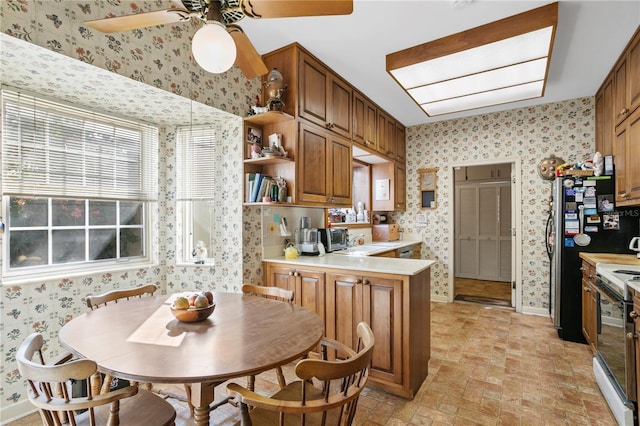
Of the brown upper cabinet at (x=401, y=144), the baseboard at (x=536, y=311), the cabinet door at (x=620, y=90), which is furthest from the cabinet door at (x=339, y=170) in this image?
the baseboard at (x=536, y=311)

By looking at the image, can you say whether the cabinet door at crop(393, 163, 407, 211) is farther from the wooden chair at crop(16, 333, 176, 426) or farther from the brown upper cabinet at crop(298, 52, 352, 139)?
the wooden chair at crop(16, 333, 176, 426)

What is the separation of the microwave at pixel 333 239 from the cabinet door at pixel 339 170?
0.37m

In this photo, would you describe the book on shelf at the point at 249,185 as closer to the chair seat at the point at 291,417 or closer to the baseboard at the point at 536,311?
the chair seat at the point at 291,417

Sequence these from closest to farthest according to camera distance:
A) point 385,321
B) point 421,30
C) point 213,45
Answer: point 213,45 < point 385,321 < point 421,30

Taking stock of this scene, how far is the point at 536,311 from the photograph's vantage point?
13.6 feet

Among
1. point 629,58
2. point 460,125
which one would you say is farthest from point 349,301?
point 460,125

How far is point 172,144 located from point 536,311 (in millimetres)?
4928

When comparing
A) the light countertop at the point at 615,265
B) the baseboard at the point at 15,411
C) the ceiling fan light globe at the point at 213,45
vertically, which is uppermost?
the ceiling fan light globe at the point at 213,45

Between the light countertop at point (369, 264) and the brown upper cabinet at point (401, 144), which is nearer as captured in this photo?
the light countertop at point (369, 264)

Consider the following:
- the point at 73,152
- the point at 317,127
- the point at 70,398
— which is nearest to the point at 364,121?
the point at 317,127

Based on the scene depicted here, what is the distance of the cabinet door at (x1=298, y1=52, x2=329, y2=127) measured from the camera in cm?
280

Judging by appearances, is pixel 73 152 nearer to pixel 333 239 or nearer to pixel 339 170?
pixel 339 170

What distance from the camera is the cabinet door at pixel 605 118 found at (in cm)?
324

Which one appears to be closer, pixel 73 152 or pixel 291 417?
pixel 291 417
